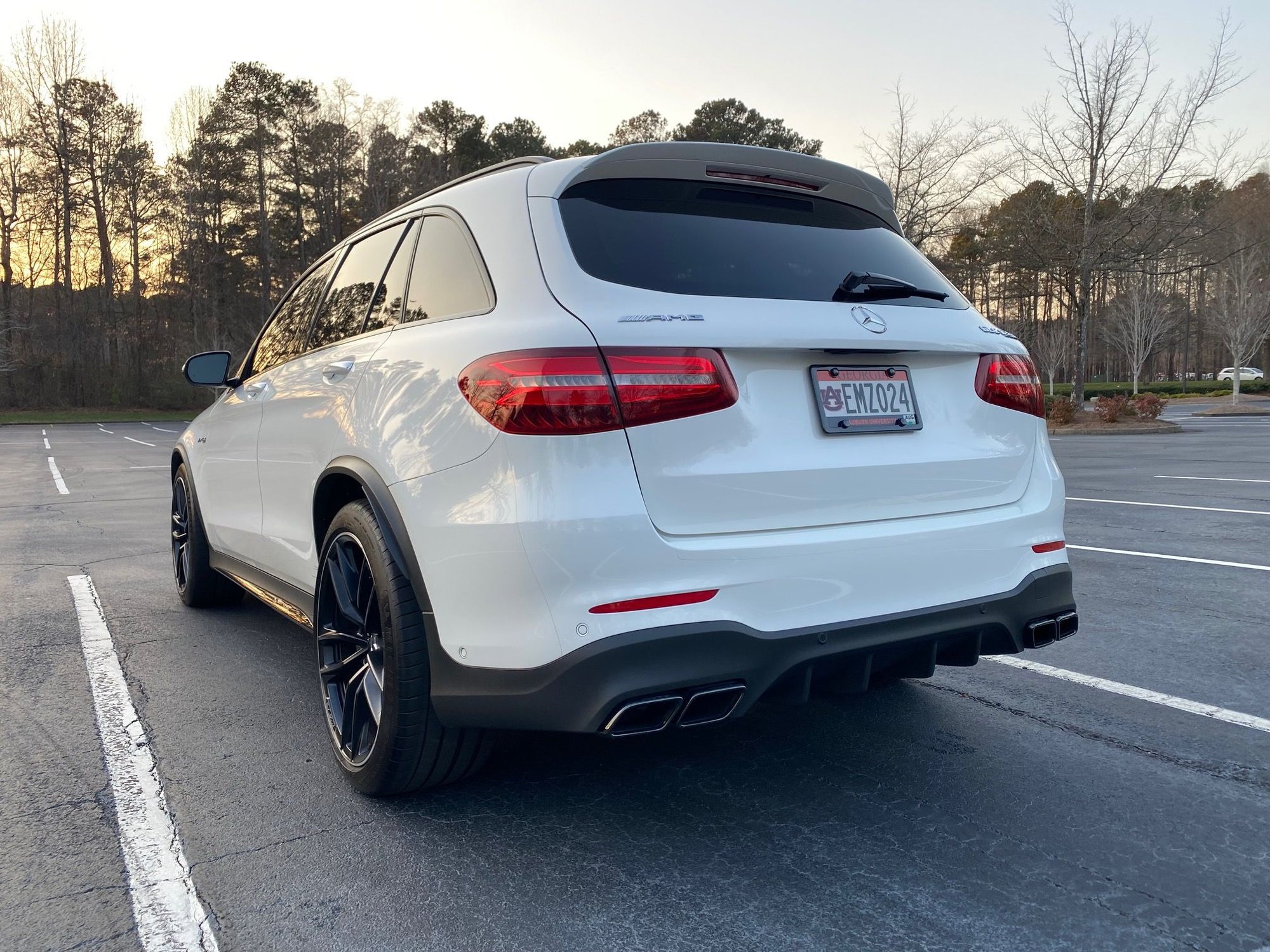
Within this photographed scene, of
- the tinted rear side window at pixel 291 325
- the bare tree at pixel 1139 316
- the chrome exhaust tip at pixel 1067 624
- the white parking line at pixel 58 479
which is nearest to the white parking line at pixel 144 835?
the tinted rear side window at pixel 291 325

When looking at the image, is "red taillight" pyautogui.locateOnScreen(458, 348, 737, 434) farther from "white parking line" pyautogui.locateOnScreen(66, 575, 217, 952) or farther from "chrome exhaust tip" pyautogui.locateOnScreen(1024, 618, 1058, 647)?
"white parking line" pyautogui.locateOnScreen(66, 575, 217, 952)

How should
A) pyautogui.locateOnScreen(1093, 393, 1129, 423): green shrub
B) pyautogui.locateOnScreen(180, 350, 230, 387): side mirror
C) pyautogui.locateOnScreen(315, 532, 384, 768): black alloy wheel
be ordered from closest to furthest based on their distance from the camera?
pyautogui.locateOnScreen(315, 532, 384, 768): black alloy wheel, pyautogui.locateOnScreen(180, 350, 230, 387): side mirror, pyautogui.locateOnScreen(1093, 393, 1129, 423): green shrub

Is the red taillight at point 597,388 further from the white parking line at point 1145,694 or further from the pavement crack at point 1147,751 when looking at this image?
the pavement crack at point 1147,751

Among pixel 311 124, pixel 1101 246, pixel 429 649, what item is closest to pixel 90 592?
pixel 429 649

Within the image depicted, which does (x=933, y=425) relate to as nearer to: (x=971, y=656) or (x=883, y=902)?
(x=971, y=656)

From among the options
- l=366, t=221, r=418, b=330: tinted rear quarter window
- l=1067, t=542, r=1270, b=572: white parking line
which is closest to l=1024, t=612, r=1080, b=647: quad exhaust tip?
l=366, t=221, r=418, b=330: tinted rear quarter window

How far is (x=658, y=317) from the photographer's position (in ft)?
7.55

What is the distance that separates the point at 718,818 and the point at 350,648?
1.29 metres

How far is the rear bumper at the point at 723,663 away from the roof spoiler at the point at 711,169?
127 cm

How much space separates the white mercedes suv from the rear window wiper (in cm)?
1

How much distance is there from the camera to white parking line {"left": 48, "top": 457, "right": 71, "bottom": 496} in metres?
12.3

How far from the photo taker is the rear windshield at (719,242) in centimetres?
248

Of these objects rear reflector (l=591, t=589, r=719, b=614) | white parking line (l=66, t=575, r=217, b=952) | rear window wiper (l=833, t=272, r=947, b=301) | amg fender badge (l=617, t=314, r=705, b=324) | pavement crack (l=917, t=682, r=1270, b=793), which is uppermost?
rear window wiper (l=833, t=272, r=947, b=301)

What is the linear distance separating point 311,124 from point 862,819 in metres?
51.4
